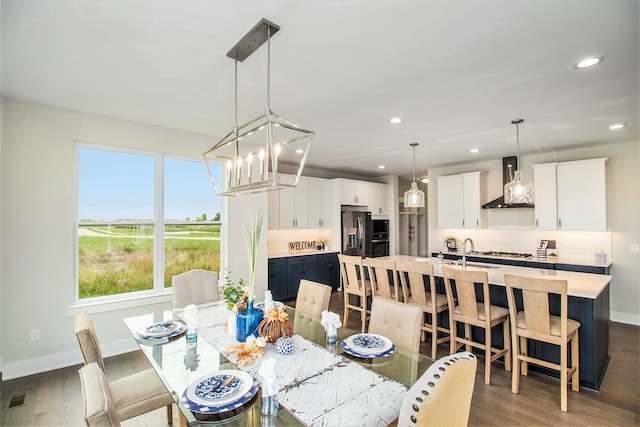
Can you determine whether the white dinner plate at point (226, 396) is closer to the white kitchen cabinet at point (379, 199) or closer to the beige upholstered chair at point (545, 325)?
the beige upholstered chair at point (545, 325)

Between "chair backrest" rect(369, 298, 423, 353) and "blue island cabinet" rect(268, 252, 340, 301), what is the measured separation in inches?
140

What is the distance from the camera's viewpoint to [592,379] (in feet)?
9.00

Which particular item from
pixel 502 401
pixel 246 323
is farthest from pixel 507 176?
pixel 246 323

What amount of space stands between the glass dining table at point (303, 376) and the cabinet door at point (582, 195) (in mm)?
4599

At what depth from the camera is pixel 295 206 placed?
6.12m

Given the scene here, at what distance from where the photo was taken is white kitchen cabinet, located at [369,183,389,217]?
7.27 meters

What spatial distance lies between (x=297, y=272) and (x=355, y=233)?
1.57m

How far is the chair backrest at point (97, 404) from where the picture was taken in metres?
1.00

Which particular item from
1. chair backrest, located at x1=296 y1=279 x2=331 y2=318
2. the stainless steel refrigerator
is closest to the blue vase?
chair backrest, located at x1=296 y1=279 x2=331 y2=318

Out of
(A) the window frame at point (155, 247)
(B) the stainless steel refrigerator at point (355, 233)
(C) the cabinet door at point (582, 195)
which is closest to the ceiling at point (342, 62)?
(A) the window frame at point (155, 247)

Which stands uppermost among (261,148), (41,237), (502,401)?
(261,148)

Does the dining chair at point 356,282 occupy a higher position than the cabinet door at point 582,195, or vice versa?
the cabinet door at point 582,195

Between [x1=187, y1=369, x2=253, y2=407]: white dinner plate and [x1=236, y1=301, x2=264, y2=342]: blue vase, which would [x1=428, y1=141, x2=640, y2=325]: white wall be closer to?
[x1=236, y1=301, x2=264, y2=342]: blue vase

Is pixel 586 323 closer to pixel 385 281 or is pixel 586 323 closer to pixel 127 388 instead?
pixel 385 281
